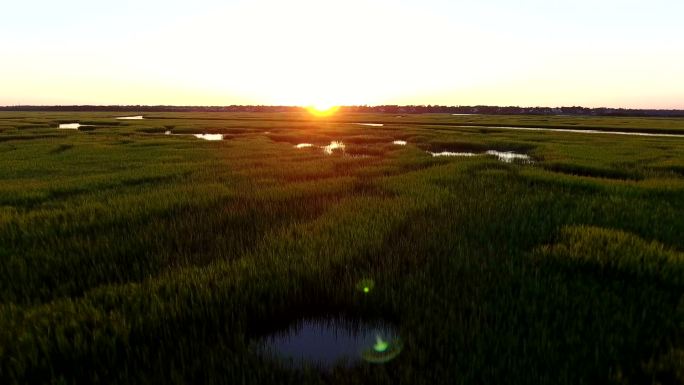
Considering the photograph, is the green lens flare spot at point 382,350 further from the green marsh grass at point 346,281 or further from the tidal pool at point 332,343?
the green marsh grass at point 346,281

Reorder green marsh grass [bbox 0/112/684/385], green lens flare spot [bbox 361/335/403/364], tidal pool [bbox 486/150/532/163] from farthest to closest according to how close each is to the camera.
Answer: tidal pool [bbox 486/150/532/163], green lens flare spot [bbox 361/335/403/364], green marsh grass [bbox 0/112/684/385]

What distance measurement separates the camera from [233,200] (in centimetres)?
832

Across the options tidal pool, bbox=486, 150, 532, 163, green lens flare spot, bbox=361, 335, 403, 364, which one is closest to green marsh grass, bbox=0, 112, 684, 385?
green lens flare spot, bbox=361, 335, 403, 364

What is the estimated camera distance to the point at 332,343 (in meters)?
3.33

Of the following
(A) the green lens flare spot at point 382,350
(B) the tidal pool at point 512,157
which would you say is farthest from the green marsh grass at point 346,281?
(B) the tidal pool at point 512,157

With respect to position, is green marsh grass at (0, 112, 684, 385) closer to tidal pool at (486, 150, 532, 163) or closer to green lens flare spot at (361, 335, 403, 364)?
green lens flare spot at (361, 335, 403, 364)

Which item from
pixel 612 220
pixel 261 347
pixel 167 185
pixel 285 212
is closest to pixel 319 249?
pixel 261 347

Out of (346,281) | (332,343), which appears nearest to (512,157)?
(346,281)

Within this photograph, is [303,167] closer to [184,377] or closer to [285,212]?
[285,212]

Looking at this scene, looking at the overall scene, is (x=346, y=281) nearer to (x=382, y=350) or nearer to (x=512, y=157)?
(x=382, y=350)

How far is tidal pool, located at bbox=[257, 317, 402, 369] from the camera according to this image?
2963mm

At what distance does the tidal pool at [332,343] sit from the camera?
Result: 9.72 feet

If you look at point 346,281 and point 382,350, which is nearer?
point 382,350

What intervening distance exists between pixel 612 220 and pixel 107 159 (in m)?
18.4
